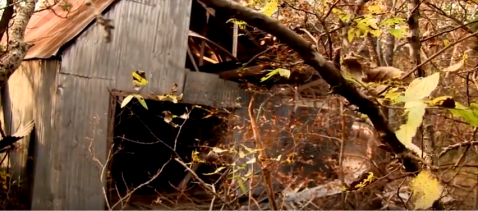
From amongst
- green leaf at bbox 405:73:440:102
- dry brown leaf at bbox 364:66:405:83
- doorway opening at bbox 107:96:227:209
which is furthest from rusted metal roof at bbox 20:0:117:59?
green leaf at bbox 405:73:440:102

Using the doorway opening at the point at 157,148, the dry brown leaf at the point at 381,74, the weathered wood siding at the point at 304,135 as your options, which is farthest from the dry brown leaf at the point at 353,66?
the doorway opening at the point at 157,148

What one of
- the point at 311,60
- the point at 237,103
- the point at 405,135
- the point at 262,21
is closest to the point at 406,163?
the point at 405,135

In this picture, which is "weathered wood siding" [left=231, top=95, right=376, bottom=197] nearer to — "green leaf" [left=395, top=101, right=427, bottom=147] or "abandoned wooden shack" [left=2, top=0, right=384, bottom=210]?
"abandoned wooden shack" [left=2, top=0, right=384, bottom=210]

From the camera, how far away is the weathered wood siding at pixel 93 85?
Answer: 278 inches

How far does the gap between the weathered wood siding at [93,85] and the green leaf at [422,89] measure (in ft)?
20.7

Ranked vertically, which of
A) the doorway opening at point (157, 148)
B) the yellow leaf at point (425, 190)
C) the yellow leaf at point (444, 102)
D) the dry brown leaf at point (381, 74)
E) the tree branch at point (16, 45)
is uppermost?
the tree branch at point (16, 45)

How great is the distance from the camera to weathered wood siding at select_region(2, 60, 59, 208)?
7148 mm

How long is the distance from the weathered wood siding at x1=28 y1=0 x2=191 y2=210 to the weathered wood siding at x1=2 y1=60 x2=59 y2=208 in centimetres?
6

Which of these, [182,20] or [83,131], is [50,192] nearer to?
[83,131]

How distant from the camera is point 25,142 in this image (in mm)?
7672

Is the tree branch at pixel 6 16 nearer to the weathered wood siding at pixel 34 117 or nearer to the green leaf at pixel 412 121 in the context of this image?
the weathered wood siding at pixel 34 117

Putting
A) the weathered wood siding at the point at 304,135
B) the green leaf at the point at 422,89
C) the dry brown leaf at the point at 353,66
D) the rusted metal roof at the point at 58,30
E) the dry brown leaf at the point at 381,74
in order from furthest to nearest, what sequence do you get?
the weathered wood siding at the point at 304,135 → the rusted metal roof at the point at 58,30 → the dry brown leaf at the point at 381,74 → the dry brown leaf at the point at 353,66 → the green leaf at the point at 422,89

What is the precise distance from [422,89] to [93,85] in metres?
6.76

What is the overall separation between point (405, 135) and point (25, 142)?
7.70 meters
